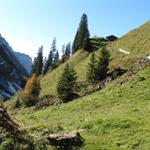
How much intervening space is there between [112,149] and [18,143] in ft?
19.3

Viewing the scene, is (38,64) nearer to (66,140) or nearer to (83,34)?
(83,34)

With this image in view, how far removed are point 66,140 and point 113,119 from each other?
6765 mm

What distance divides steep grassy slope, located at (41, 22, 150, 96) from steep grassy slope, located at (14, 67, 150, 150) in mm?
42153

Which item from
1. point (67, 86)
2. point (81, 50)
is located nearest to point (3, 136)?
point (67, 86)

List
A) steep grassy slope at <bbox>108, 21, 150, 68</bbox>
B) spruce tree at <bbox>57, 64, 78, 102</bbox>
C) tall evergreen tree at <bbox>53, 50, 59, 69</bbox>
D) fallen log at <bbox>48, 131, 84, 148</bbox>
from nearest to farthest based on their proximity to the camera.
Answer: fallen log at <bbox>48, 131, 84, 148</bbox> → spruce tree at <bbox>57, 64, 78, 102</bbox> → steep grassy slope at <bbox>108, 21, 150, 68</bbox> → tall evergreen tree at <bbox>53, 50, 59, 69</bbox>

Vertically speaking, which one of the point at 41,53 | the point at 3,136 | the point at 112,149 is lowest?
the point at 112,149

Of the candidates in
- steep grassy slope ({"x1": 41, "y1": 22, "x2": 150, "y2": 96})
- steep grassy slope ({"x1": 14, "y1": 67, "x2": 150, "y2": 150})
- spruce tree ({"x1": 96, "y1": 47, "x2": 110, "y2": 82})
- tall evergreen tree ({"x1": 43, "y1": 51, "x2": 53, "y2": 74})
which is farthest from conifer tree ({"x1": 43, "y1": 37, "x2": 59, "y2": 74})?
steep grassy slope ({"x1": 14, "y1": 67, "x2": 150, "y2": 150})

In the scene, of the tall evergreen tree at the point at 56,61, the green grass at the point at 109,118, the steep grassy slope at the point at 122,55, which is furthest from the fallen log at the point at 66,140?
the tall evergreen tree at the point at 56,61

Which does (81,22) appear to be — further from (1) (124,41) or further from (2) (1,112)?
(2) (1,112)

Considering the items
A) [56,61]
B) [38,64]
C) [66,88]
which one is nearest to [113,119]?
[66,88]

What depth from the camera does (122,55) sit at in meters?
106

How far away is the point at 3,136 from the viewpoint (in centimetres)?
2581

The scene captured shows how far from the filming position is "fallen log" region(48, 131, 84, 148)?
83.5 feet

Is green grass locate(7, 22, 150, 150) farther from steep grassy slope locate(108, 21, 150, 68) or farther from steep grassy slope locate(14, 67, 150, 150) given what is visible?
steep grassy slope locate(108, 21, 150, 68)
